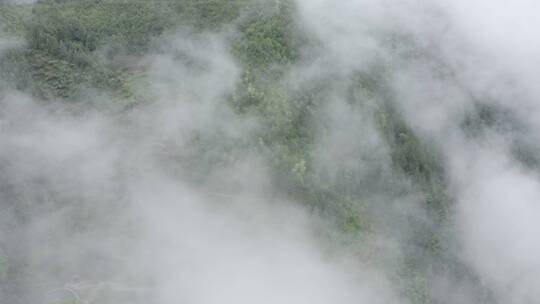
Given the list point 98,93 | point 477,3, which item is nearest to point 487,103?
point 477,3

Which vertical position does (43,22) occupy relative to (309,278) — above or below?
above

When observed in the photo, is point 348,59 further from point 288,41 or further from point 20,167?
point 20,167

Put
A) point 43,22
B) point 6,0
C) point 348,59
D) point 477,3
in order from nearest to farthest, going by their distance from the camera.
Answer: point 43,22
point 348,59
point 6,0
point 477,3

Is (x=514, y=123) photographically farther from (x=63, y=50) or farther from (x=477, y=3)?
(x=63, y=50)

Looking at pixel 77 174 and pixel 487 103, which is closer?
pixel 77 174

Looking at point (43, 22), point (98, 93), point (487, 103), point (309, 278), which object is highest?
point (487, 103)

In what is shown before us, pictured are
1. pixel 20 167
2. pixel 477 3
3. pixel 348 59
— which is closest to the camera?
pixel 20 167
